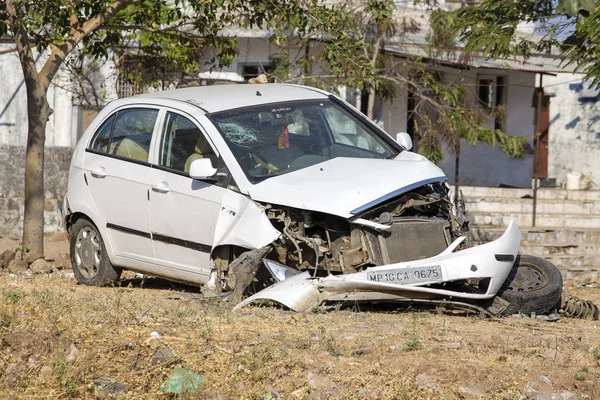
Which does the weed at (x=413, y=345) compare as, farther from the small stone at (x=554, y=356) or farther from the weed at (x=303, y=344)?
the small stone at (x=554, y=356)

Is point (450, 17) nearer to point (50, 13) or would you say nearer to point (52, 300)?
point (50, 13)

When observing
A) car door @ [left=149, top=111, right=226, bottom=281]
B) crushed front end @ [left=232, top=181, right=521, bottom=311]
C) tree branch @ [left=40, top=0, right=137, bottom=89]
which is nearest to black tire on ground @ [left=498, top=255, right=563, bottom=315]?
crushed front end @ [left=232, top=181, right=521, bottom=311]

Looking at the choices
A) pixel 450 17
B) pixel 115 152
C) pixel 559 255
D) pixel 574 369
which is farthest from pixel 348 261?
pixel 450 17

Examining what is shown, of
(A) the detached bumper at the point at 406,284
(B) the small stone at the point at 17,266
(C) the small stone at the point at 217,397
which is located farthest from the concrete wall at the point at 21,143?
(C) the small stone at the point at 217,397

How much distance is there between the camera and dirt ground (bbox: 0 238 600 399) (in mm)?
5277

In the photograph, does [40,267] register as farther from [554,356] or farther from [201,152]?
[554,356]

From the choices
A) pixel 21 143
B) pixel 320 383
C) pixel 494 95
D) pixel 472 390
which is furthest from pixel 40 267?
pixel 494 95

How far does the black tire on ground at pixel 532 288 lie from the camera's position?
7.42 metres

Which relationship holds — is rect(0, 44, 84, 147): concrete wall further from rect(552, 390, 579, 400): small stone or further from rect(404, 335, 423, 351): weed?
rect(552, 390, 579, 400): small stone

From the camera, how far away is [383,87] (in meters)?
17.0

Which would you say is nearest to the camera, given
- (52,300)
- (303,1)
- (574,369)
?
(574,369)

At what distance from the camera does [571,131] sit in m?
22.2

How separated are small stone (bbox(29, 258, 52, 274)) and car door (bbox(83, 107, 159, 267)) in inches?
95.5

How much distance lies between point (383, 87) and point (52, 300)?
10938 millimetres
